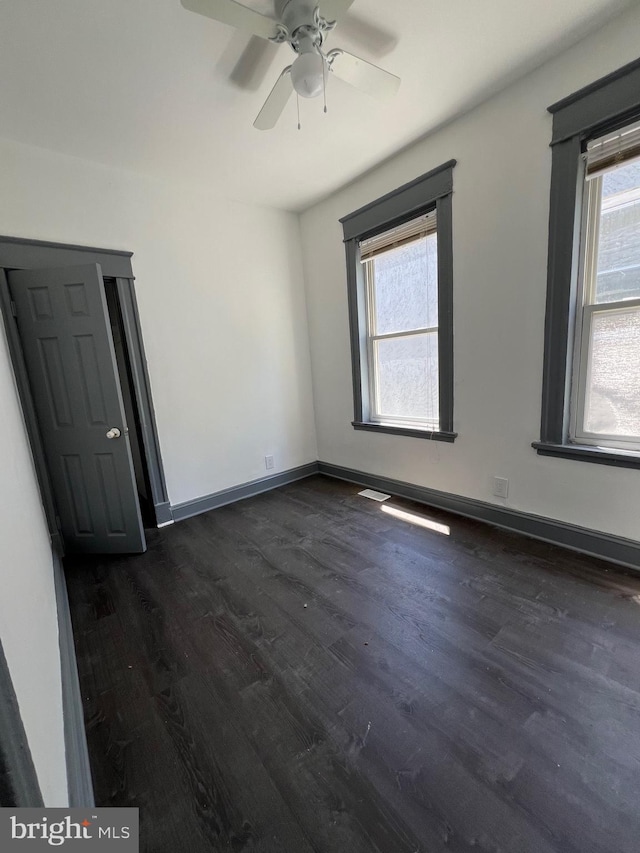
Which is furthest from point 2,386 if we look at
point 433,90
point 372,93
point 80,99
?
point 433,90

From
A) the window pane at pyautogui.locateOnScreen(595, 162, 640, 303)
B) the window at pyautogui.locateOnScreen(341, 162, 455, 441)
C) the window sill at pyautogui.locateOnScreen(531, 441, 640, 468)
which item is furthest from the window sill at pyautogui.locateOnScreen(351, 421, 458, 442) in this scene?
the window pane at pyautogui.locateOnScreen(595, 162, 640, 303)

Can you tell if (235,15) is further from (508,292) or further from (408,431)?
(408,431)

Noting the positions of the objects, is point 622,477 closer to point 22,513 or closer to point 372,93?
point 372,93

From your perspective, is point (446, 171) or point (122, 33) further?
point (446, 171)

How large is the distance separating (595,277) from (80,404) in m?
3.28

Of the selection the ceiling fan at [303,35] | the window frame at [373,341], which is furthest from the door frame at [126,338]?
the window frame at [373,341]

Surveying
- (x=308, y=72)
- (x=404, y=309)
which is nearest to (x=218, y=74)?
(x=308, y=72)

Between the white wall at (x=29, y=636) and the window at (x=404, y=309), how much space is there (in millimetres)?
2528

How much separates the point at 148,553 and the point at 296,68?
113 inches

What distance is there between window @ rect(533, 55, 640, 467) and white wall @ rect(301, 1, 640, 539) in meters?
0.08

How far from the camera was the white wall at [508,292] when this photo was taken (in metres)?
1.95

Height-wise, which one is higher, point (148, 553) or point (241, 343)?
point (241, 343)

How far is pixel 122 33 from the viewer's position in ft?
5.04

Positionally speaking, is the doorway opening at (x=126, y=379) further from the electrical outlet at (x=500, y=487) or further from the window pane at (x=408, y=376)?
the electrical outlet at (x=500, y=487)
